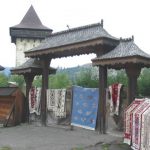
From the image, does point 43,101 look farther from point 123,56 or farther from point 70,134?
point 123,56

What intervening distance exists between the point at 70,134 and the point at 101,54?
2.90m

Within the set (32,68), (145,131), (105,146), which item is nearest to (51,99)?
(32,68)

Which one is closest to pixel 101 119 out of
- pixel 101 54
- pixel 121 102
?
pixel 121 102

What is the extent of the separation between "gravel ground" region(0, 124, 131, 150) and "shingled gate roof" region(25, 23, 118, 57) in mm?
2959

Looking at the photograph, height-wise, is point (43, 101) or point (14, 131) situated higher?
point (43, 101)

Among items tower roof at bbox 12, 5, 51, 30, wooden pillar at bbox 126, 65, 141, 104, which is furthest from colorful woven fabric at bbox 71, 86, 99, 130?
Answer: tower roof at bbox 12, 5, 51, 30

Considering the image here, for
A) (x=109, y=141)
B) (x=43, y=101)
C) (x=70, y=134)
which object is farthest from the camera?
(x=43, y=101)

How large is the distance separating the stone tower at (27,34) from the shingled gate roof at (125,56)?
31664 mm

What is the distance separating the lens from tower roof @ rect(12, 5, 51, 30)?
145ft

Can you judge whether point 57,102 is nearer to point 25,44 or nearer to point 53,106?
point 53,106

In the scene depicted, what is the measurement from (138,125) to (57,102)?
5.71 m

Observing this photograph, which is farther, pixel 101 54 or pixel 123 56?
pixel 101 54

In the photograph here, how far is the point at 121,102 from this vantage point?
37.5 ft

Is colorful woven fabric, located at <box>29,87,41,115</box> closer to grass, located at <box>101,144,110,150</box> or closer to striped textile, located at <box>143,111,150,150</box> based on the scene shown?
grass, located at <box>101,144,110,150</box>
